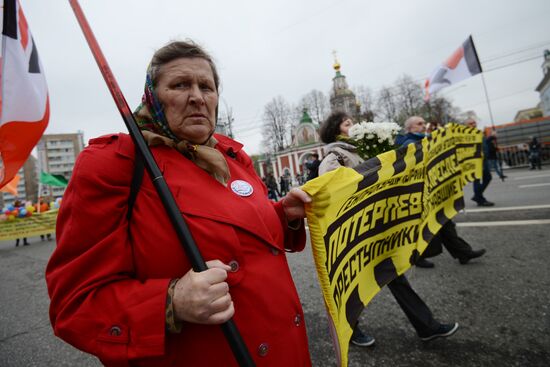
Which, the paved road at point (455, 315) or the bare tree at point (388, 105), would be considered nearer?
the paved road at point (455, 315)

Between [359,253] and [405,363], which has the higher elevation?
[359,253]

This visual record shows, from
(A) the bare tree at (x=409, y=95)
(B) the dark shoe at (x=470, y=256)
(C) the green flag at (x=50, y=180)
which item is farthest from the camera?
(A) the bare tree at (x=409, y=95)

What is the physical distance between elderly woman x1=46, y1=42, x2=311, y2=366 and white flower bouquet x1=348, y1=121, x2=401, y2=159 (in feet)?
5.76

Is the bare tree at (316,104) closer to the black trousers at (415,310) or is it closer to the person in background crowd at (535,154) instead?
the person in background crowd at (535,154)

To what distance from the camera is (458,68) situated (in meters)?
9.60

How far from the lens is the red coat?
3.17 ft

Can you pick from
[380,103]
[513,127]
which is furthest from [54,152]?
[513,127]

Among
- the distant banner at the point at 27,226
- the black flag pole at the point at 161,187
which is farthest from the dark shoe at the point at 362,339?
the distant banner at the point at 27,226

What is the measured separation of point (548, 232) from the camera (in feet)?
15.1

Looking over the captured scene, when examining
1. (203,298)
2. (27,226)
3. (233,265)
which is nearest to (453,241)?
(233,265)

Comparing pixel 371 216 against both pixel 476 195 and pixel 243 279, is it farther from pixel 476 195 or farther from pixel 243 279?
pixel 476 195

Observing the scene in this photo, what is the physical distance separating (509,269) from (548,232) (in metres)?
1.73

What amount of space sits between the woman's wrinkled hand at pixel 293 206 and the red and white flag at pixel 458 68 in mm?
10216

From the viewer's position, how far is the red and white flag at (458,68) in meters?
9.23
